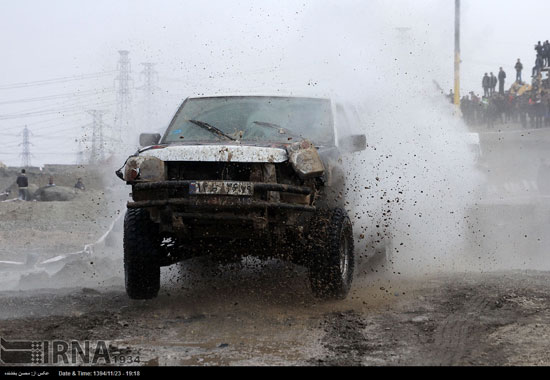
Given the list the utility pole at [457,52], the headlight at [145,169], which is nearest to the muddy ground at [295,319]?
the headlight at [145,169]

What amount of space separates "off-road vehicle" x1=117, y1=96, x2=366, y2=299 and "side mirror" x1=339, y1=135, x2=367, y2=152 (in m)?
0.37

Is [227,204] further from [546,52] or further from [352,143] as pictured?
[546,52]

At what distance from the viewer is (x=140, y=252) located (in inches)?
254

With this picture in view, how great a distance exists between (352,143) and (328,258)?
153 cm

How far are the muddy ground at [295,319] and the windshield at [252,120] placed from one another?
143 centimetres

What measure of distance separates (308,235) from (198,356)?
183 cm

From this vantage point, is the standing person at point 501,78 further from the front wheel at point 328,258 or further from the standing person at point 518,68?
the front wheel at point 328,258

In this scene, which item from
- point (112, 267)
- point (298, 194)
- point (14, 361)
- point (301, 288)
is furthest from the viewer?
point (112, 267)

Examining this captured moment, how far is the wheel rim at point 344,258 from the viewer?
651cm

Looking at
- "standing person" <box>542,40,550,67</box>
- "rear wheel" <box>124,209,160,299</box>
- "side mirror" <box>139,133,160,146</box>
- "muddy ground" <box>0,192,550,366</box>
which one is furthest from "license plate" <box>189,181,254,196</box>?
"standing person" <box>542,40,550,67</box>

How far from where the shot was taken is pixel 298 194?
237 inches

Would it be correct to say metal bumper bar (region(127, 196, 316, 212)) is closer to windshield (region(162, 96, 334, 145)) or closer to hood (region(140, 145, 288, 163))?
hood (region(140, 145, 288, 163))

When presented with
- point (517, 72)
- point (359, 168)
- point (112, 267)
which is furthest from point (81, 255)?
point (517, 72)

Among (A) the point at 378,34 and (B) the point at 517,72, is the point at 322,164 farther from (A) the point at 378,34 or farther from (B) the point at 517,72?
(B) the point at 517,72
